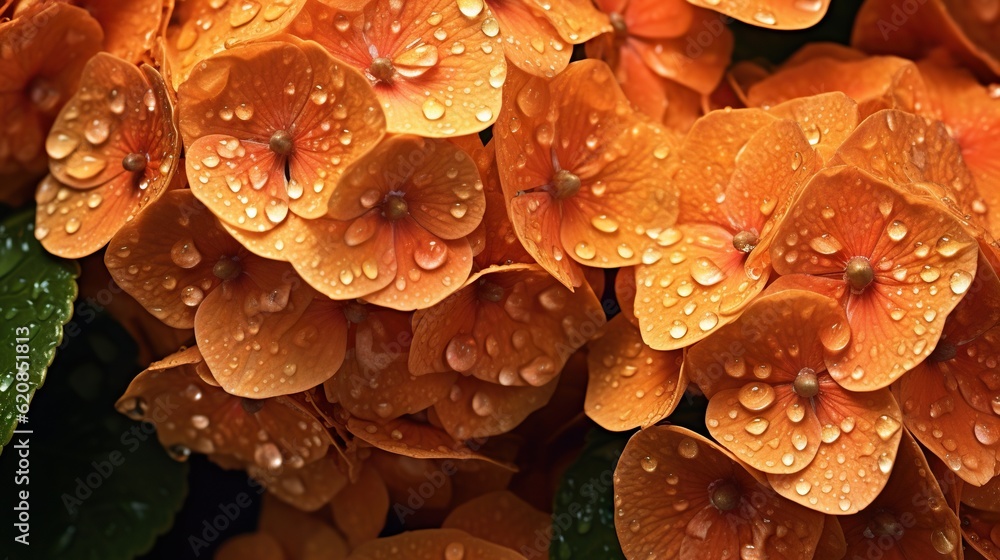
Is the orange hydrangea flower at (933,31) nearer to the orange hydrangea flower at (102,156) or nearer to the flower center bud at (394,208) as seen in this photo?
the flower center bud at (394,208)

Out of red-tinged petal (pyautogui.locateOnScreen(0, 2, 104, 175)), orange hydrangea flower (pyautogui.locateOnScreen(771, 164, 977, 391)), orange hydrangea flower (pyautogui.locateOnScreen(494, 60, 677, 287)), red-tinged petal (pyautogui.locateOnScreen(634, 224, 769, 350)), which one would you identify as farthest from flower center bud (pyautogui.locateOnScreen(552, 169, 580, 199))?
red-tinged petal (pyautogui.locateOnScreen(0, 2, 104, 175))

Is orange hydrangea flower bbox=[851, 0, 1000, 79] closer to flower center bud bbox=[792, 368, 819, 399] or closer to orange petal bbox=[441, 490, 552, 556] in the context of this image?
flower center bud bbox=[792, 368, 819, 399]

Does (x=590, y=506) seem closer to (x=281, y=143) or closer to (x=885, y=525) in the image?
(x=885, y=525)

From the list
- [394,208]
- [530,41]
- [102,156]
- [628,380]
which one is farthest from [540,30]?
[102,156]

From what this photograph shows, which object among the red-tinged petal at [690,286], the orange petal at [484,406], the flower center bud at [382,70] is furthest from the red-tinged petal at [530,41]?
the orange petal at [484,406]

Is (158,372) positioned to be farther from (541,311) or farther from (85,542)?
(541,311)

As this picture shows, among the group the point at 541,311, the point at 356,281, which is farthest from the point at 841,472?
the point at 356,281
